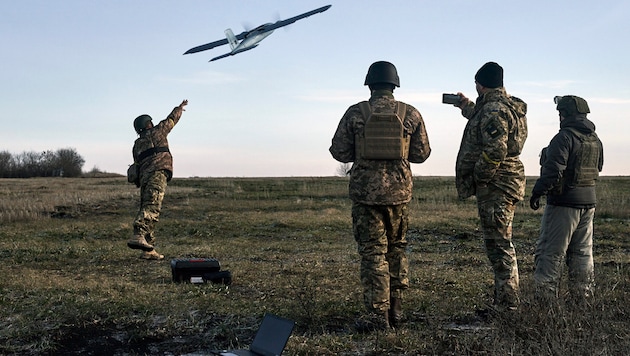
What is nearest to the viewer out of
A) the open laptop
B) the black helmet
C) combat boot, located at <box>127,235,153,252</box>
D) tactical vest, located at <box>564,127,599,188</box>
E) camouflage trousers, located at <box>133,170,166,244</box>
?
the open laptop

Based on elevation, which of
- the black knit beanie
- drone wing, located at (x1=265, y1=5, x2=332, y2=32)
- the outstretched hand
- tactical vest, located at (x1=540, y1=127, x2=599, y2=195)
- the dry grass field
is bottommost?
the dry grass field

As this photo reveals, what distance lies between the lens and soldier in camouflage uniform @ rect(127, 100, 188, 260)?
11.0 meters

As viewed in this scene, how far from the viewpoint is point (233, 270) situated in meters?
9.32

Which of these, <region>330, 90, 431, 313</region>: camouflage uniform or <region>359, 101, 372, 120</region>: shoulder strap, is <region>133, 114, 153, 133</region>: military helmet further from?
<region>359, 101, 372, 120</region>: shoulder strap

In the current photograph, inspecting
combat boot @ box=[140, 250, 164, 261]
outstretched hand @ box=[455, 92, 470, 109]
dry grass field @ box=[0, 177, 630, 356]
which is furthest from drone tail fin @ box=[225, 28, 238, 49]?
outstretched hand @ box=[455, 92, 470, 109]

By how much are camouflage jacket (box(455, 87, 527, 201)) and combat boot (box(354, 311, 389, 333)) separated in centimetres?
151

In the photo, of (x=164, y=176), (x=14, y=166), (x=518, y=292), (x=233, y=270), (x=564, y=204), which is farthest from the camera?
(x=14, y=166)

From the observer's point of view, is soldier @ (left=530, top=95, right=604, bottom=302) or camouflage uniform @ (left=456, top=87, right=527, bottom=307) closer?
camouflage uniform @ (left=456, top=87, right=527, bottom=307)

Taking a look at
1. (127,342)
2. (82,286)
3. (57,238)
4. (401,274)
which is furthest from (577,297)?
(57,238)

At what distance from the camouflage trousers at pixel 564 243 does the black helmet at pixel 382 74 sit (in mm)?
2439

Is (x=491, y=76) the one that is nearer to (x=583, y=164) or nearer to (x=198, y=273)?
(x=583, y=164)

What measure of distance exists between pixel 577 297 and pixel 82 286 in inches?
243

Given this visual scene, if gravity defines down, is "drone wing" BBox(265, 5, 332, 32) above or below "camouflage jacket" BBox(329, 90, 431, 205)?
above

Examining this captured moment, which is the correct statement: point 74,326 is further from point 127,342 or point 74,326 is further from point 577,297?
point 577,297
